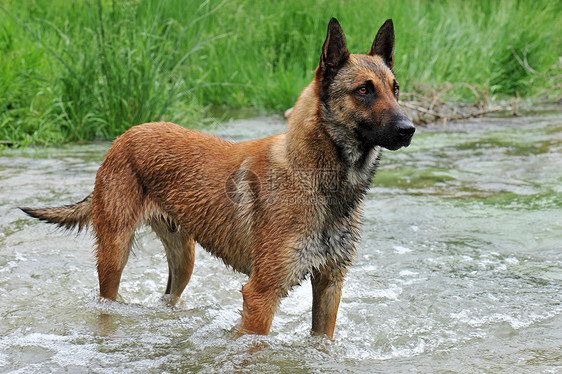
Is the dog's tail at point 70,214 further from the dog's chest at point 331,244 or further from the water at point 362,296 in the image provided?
the dog's chest at point 331,244

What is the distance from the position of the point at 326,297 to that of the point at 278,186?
0.71 m

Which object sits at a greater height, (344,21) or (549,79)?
(344,21)

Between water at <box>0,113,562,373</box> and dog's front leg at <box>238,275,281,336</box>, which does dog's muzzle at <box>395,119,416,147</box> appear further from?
water at <box>0,113,562,373</box>

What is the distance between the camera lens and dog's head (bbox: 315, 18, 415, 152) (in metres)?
3.52

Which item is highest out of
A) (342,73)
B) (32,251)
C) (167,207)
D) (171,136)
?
(342,73)

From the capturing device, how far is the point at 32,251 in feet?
16.8

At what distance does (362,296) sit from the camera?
458 cm

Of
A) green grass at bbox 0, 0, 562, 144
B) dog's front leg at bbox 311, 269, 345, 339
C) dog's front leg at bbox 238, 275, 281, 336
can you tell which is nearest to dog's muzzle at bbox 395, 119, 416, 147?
dog's front leg at bbox 311, 269, 345, 339

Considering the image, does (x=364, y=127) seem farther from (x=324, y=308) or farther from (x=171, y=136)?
(x=171, y=136)

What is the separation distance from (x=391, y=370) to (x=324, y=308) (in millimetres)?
560

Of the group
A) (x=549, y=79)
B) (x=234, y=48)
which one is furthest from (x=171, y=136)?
(x=549, y=79)

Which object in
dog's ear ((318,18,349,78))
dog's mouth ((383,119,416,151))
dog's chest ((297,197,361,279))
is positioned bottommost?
dog's chest ((297,197,361,279))

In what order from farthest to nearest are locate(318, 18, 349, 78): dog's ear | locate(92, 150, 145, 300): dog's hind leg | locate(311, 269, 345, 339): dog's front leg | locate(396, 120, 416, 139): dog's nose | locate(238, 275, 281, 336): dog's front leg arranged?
locate(92, 150, 145, 300): dog's hind leg < locate(311, 269, 345, 339): dog's front leg < locate(318, 18, 349, 78): dog's ear < locate(238, 275, 281, 336): dog's front leg < locate(396, 120, 416, 139): dog's nose

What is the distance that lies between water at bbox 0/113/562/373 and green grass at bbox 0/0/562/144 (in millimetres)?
1288
